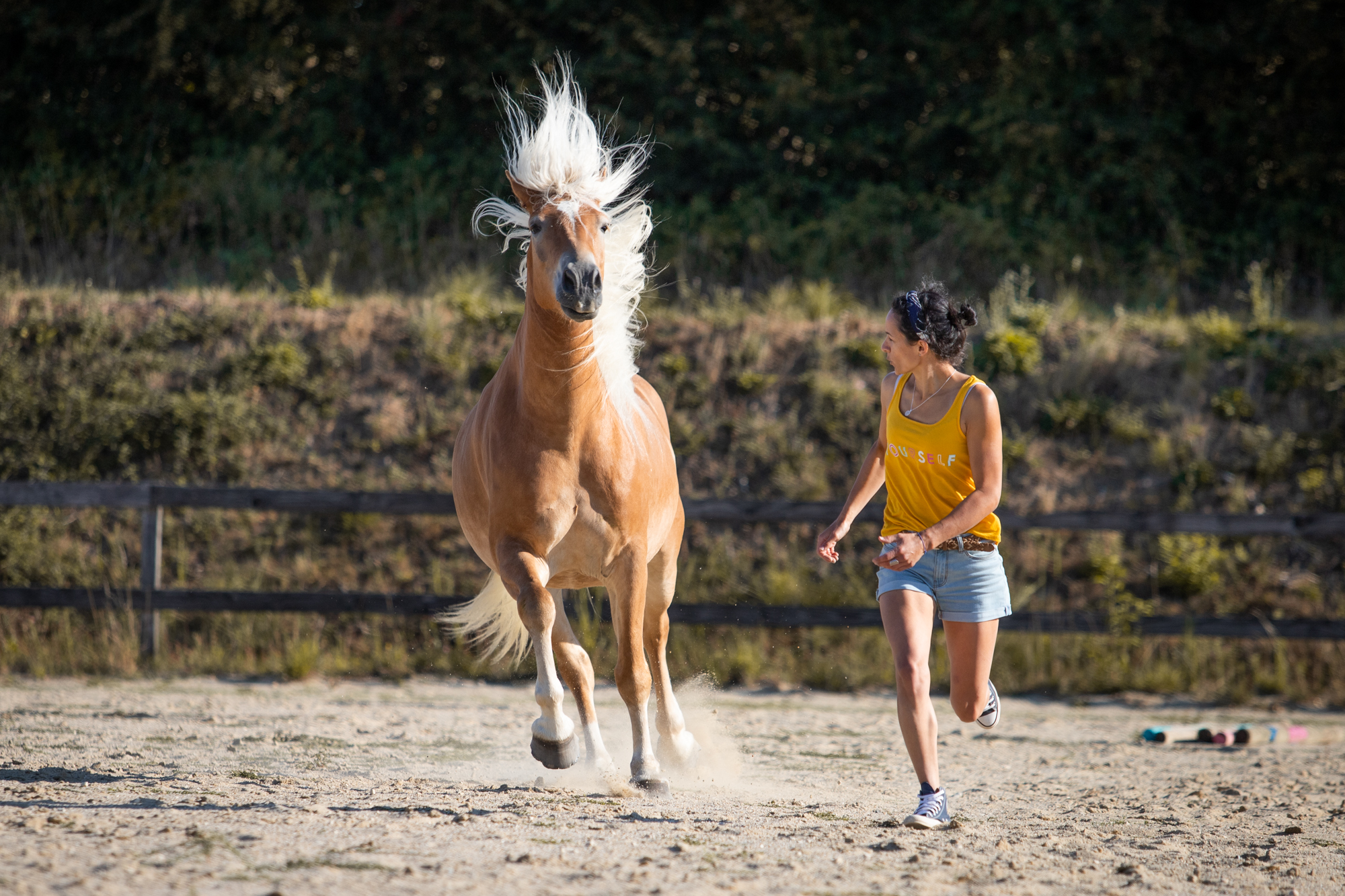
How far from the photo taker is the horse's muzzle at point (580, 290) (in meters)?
3.99

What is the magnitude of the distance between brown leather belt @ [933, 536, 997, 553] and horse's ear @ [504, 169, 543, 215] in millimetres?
1984

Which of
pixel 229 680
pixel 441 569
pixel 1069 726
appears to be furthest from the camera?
pixel 441 569

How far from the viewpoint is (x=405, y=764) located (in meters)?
5.21

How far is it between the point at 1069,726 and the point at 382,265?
9.77 metres

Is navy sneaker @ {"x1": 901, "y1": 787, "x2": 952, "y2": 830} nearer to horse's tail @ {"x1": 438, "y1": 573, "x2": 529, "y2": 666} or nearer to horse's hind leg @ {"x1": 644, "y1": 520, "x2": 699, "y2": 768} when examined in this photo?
horse's hind leg @ {"x1": 644, "y1": 520, "x2": 699, "y2": 768}

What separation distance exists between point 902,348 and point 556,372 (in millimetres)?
1327

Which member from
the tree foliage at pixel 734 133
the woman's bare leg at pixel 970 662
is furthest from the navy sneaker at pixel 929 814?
the tree foliage at pixel 734 133

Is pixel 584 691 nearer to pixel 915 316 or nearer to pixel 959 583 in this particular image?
pixel 959 583

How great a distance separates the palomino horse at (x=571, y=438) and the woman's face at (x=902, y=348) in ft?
3.41

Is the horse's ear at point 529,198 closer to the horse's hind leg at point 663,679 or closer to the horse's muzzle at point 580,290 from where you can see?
the horse's muzzle at point 580,290

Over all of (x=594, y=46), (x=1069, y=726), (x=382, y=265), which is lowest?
(x=1069, y=726)

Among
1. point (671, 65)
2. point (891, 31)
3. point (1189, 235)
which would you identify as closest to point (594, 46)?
point (671, 65)

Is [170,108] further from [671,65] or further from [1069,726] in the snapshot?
[1069,726]

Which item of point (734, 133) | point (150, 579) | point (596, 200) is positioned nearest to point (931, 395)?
point (596, 200)
